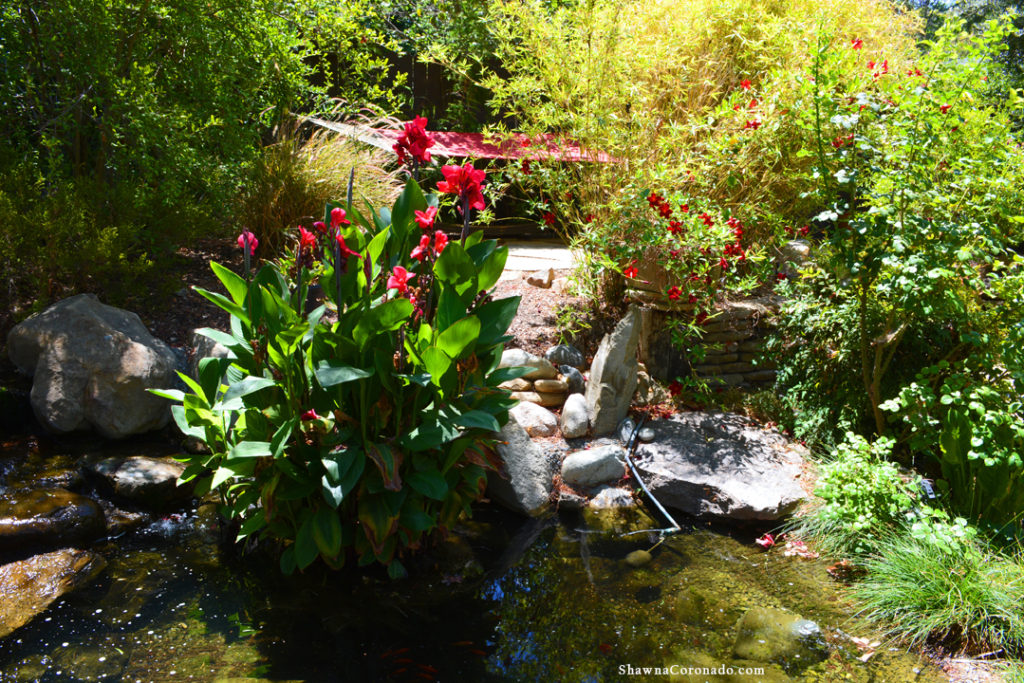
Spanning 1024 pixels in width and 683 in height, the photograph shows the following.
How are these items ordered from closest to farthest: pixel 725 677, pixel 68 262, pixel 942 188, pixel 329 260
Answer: pixel 725 677 → pixel 329 260 → pixel 942 188 → pixel 68 262

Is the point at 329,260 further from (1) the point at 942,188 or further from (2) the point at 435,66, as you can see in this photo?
(2) the point at 435,66

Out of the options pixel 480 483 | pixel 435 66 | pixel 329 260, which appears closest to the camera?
pixel 329 260

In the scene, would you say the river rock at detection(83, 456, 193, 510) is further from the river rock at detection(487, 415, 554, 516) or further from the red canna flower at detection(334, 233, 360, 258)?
the red canna flower at detection(334, 233, 360, 258)

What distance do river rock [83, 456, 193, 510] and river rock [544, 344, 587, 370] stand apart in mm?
2543

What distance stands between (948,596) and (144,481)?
3.98 meters

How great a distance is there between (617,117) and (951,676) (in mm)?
3714

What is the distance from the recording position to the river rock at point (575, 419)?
4.76 meters

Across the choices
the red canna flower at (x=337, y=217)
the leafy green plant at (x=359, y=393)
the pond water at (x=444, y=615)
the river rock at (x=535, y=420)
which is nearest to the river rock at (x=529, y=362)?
the river rock at (x=535, y=420)

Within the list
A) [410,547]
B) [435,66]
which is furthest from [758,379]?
[435,66]

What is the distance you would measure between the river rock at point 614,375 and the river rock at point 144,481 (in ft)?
8.36

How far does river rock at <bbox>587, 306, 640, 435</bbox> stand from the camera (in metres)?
Result: 4.74

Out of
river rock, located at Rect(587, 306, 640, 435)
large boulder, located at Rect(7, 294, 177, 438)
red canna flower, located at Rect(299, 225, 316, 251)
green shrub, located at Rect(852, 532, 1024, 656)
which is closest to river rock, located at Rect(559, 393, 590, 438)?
river rock, located at Rect(587, 306, 640, 435)

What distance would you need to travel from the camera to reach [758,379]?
540 centimetres

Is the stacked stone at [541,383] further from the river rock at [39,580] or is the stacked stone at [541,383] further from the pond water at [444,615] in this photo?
the river rock at [39,580]
